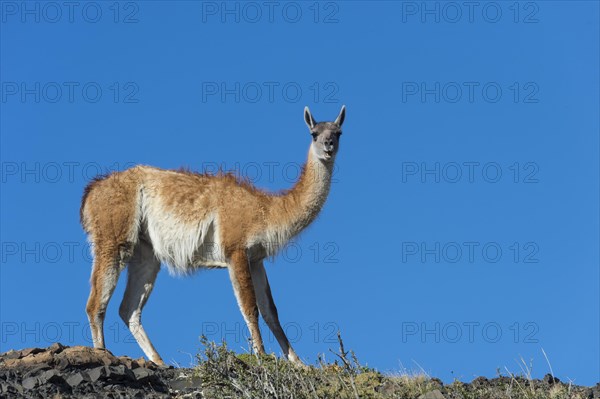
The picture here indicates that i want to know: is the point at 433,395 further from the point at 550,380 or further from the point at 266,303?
the point at 266,303

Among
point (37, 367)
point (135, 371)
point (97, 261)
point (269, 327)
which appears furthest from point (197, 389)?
point (97, 261)

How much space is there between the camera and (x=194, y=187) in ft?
55.2

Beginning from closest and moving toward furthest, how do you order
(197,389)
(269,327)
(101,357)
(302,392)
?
(302,392) < (197,389) < (101,357) < (269,327)

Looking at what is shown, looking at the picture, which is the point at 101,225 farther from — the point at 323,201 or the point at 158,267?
the point at 323,201

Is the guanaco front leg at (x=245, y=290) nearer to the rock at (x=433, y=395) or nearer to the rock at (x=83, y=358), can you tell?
the rock at (x=83, y=358)

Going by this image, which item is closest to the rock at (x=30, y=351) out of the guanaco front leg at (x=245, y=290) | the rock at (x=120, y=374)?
the rock at (x=120, y=374)

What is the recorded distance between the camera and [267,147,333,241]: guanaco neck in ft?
53.7

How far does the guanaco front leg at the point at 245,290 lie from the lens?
15273 mm

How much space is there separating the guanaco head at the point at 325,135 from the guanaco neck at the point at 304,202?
0.65 feet

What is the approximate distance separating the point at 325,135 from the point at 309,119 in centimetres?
71

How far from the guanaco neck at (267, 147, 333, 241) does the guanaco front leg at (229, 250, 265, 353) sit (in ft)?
3.43

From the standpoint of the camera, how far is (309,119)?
16938 millimetres

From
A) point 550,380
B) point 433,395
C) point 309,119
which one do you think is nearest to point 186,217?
point 309,119

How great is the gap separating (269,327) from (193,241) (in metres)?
2.06
